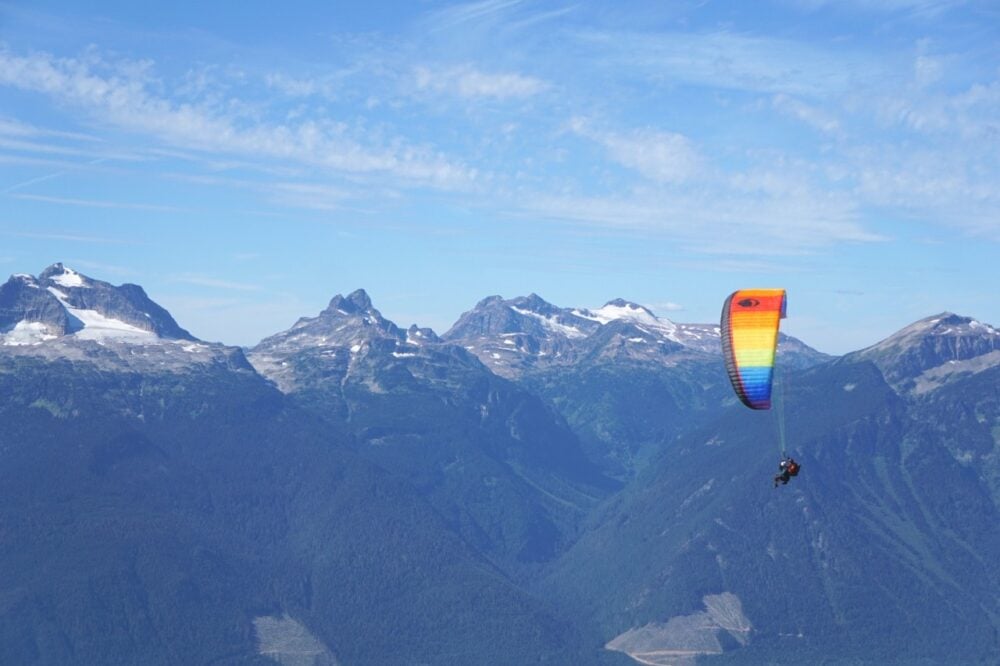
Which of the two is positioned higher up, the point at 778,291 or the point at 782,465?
the point at 778,291

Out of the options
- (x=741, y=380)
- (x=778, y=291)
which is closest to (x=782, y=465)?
(x=741, y=380)

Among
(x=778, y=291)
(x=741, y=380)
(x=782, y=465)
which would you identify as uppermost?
(x=778, y=291)

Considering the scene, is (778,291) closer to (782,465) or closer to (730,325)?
(730,325)

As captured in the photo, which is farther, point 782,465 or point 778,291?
point 778,291
